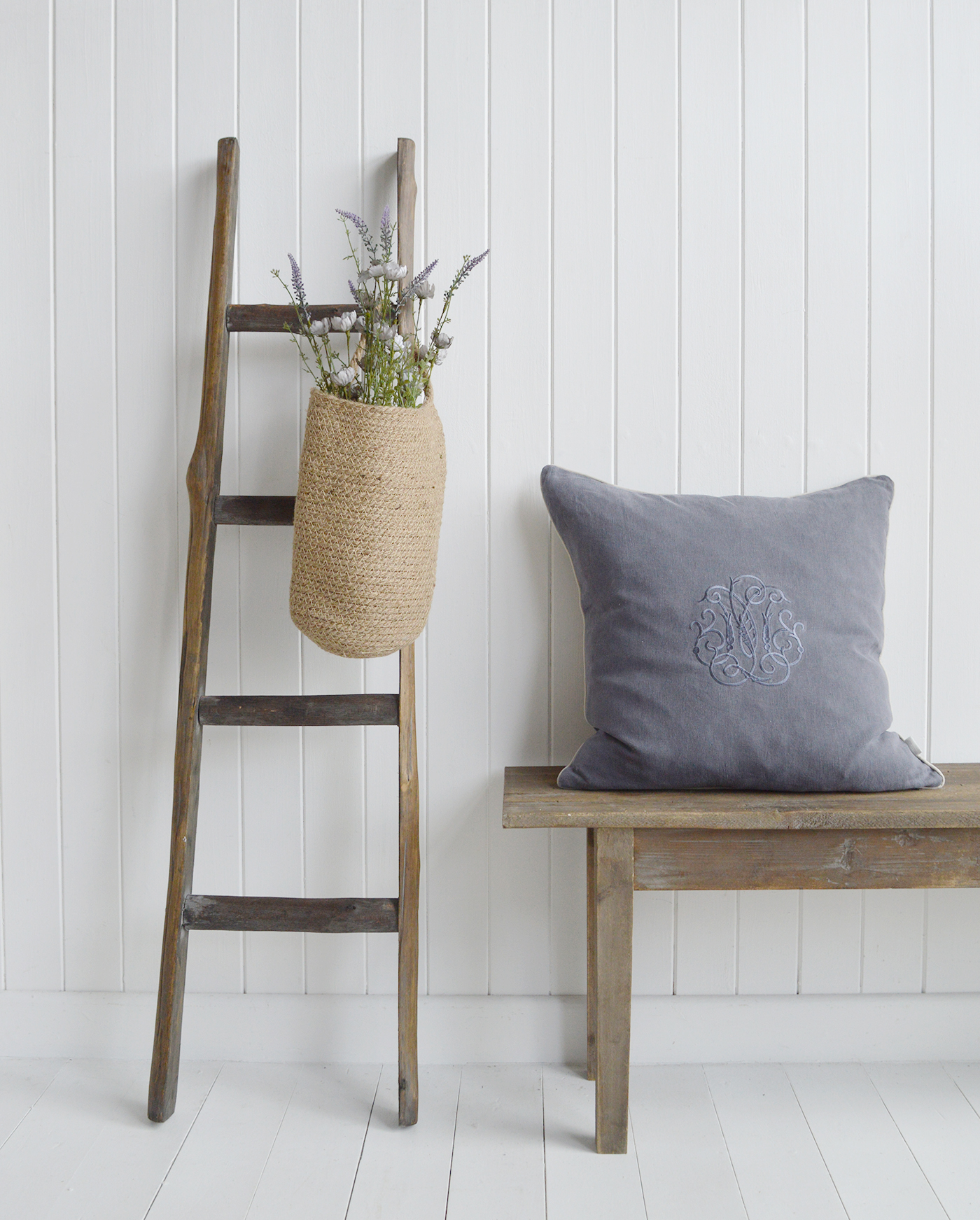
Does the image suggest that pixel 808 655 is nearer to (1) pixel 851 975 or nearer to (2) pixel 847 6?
(1) pixel 851 975

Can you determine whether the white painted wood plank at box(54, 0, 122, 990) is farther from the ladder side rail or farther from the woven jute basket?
the woven jute basket

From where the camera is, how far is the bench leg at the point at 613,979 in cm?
136

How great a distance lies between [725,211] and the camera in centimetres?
165

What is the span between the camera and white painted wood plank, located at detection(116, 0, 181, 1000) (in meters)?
1.64

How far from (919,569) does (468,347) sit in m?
0.92

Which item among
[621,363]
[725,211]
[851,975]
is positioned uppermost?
[725,211]

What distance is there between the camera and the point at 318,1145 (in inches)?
56.9

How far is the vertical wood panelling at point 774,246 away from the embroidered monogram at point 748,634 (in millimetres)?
306

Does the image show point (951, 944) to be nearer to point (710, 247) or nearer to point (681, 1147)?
point (681, 1147)

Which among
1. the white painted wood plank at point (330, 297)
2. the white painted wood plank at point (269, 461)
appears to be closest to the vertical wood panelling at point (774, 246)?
the white painted wood plank at point (330, 297)

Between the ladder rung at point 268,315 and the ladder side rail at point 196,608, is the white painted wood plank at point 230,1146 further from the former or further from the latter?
the ladder rung at point 268,315

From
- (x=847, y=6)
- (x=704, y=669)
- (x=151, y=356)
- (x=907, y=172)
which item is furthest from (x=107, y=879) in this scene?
(x=847, y=6)

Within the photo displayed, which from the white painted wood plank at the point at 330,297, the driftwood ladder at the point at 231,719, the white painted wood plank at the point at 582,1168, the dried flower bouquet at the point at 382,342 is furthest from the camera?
the white painted wood plank at the point at 330,297

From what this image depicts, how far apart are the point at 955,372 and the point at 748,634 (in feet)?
2.25
